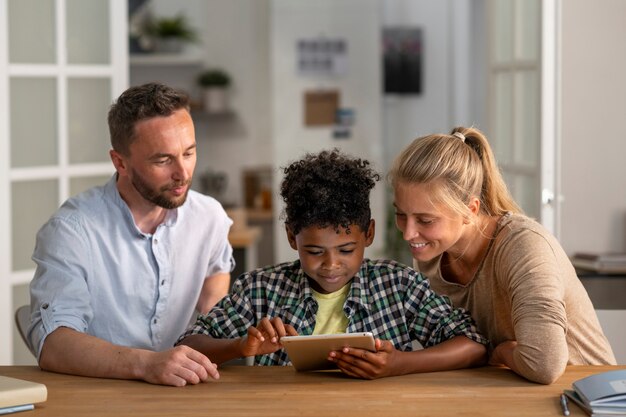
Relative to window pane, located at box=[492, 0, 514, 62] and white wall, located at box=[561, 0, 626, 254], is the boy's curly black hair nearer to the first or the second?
white wall, located at box=[561, 0, 626, 254]

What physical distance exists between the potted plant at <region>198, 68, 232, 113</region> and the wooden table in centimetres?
572

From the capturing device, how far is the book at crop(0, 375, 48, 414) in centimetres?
200

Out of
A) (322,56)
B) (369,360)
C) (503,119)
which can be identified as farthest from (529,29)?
(322,56)

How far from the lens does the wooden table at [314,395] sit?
6.45 ft

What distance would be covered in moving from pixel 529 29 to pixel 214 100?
4.15 metres

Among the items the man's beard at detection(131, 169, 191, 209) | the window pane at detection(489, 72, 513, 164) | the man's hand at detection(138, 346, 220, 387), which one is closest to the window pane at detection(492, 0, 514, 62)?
the window pane at detection(489, 72, 513, 164)

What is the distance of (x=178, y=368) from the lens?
2180 mm

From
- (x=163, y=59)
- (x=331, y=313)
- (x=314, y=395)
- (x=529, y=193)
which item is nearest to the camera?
(x=314, y=395)

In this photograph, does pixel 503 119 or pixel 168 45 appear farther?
pixel 168 45

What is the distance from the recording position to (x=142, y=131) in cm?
263

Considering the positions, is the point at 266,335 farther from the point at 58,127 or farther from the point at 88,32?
the point at 88,32

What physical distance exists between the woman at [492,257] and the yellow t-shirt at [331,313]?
0.70 feet

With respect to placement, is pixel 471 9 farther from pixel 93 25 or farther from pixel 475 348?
pixel 475 348

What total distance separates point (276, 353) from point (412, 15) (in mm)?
5552
